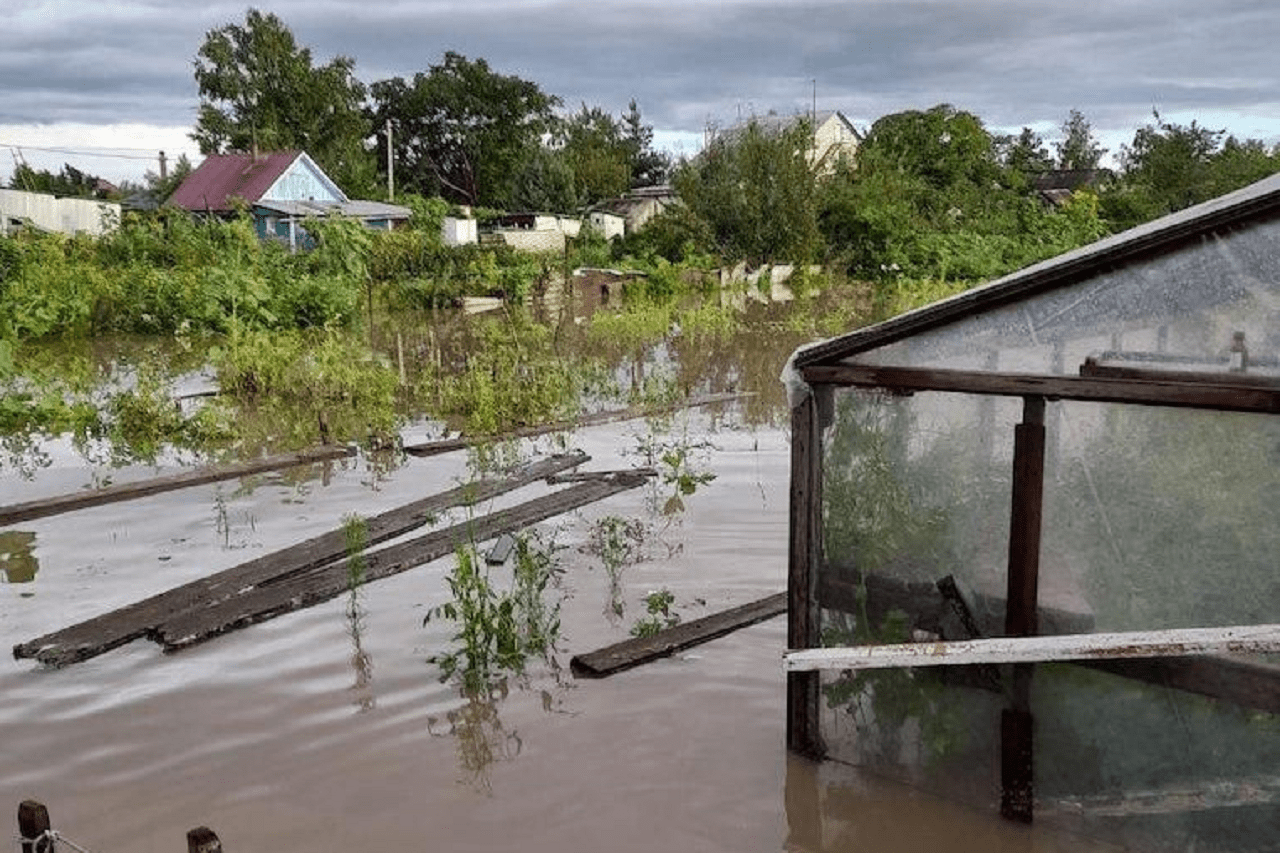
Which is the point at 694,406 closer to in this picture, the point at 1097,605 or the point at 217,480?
the point at 217,480

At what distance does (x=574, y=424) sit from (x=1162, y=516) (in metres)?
8.81

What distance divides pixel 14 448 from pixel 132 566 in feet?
15.0

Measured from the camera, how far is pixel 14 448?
37.0 ft

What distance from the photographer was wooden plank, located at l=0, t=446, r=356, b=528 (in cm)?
888

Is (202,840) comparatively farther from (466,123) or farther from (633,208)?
(466,123)

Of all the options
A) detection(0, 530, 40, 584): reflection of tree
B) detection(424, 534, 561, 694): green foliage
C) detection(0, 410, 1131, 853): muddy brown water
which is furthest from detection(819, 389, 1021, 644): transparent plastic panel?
detection(0, 530, 40, 584): reflection of tree

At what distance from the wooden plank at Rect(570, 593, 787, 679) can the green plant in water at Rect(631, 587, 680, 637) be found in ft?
0.22

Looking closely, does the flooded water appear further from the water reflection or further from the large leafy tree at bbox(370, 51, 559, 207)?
the large leafy tree at bbox(370, 51, 559, 207)

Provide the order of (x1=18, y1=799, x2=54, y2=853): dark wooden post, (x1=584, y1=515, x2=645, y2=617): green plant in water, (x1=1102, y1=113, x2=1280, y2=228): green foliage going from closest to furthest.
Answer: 1. (x1=18, y1=799, x2=54, y2=853): dark wooden post
2. (x1=584, y1=515, x2=645, y2=617): green plant in water
3. (x1=1102, y1=113, x2=1280, y2=228): green foliage

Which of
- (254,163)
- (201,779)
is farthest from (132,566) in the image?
(254,163)

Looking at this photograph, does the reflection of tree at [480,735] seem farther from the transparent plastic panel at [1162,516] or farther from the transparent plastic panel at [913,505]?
the transparent plastic panel at [1162,516]

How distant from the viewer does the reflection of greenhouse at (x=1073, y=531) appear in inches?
141

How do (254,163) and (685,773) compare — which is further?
(254,163)

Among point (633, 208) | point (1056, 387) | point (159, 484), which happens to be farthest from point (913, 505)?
point (633, 208)
